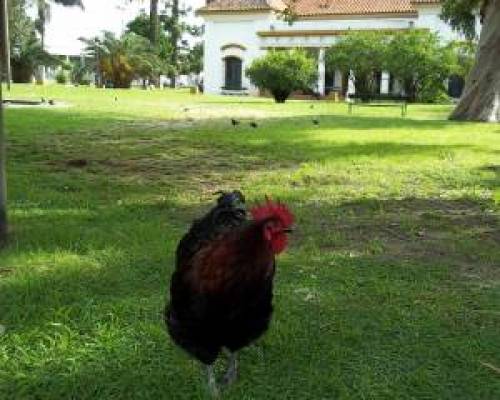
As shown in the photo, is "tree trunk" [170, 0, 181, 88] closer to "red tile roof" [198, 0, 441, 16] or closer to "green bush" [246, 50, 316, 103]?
"red tile roof" [198, 0, 441, 16]

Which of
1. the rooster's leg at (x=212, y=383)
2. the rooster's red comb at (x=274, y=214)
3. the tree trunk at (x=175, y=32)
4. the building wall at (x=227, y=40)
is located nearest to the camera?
the rooster's red comb at (x=274, y=214)

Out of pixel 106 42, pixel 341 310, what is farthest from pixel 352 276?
pixel 106 42

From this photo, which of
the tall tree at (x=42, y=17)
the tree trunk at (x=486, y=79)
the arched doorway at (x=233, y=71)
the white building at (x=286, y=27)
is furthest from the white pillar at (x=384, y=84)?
the tree trunk at (x=486, y=79)

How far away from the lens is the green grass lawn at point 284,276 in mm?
A: 3389

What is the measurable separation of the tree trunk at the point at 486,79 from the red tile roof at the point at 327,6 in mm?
31439

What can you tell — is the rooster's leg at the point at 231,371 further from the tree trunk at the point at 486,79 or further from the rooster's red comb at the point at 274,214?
the tree trunk at the point at 486,79

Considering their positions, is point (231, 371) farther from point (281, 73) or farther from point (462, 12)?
point (281, 73)

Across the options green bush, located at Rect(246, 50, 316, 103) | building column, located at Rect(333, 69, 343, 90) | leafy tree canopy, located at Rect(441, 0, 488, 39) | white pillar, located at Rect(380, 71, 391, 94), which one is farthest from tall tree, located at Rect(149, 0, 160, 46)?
leafy tree canopy, located at Rect(441, 0, 488, 39)

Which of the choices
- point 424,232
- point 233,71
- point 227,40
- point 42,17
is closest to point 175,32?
point 227,40

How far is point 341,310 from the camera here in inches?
165

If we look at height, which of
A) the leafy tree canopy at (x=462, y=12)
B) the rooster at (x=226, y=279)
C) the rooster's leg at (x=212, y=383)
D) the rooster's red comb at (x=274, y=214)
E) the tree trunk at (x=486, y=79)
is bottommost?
the rooster's leg at (x=212, y=383)

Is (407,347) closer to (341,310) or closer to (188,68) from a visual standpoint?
(341,310)

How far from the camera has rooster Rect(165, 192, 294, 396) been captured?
2783mm

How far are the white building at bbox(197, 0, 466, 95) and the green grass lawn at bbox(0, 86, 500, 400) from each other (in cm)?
3798
